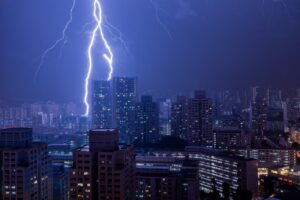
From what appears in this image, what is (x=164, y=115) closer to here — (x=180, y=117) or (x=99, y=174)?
(x=180, y=117)

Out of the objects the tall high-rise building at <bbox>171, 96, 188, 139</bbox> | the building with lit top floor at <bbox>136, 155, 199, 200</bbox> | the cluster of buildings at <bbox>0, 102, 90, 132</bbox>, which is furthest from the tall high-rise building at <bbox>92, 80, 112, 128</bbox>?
the building with lit top floor at <bbox>136, 155, 199, 200</bbox>

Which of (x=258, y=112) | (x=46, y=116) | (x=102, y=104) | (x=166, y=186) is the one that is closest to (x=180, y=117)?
(x=102, y=104)

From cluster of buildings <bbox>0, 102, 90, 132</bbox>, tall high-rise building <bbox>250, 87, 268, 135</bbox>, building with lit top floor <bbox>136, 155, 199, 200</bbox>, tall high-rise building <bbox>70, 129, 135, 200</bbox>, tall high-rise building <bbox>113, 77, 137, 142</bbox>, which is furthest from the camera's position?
tall high-rise building <bbox>250, 87, 268, 135</bbox>

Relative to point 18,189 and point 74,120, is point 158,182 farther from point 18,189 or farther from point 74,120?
point 74,120

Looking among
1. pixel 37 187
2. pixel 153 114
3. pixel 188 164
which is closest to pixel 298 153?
pixel 188 164

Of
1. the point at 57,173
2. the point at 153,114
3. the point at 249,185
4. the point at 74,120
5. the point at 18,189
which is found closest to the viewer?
the point at 18,189

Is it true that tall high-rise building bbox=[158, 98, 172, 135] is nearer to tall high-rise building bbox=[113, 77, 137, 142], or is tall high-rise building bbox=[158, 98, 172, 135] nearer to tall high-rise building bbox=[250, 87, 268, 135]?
tall high-rise building bbox=[113, 77, 137, 142]

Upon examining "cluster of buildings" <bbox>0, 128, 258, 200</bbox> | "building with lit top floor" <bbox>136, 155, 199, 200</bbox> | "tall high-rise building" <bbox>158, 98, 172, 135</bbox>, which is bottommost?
"building with lit top floor" <bbox>136, 155, 199, 200</bbox>
